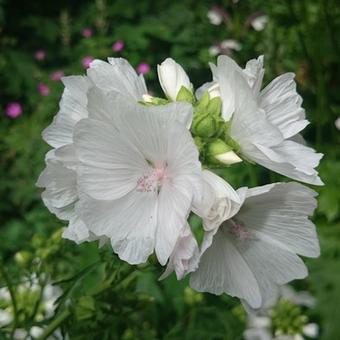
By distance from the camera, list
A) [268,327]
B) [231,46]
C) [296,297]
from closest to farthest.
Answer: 1. [268,327]
2. [296,297]
3. [231,46]

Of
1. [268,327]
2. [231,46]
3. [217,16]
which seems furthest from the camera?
A: [217,16]

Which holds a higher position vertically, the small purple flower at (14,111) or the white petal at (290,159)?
the white petal at (290,159)

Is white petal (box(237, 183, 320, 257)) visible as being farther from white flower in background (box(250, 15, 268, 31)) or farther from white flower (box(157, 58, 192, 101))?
white flower in background (box(250, 15, 268, 31))

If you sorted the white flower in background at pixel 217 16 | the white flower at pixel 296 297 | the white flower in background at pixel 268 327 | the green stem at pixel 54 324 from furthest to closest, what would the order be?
the white flower in background at pixel 217 16
the white flower at pixel 296 297
the white flower in background at pixel 268 327
the green stem at pixel 54 324

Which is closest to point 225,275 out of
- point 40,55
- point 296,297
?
point 296,297

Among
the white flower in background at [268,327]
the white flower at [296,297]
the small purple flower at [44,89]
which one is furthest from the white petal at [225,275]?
the small purple flower at [44,89]

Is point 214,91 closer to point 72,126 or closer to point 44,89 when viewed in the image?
point 72,126

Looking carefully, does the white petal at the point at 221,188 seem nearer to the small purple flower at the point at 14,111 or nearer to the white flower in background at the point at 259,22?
the white flower in background at the point at 259,22
